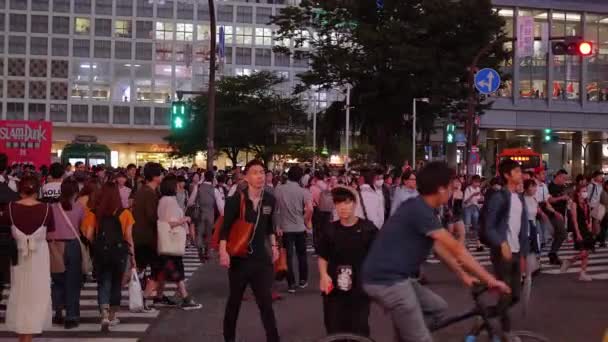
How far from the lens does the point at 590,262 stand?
17.4m

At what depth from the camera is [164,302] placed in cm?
1149

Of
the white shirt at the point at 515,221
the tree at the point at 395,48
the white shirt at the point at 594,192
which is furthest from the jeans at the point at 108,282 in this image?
the tree at the point at 395,48

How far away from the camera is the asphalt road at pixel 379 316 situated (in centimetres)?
916

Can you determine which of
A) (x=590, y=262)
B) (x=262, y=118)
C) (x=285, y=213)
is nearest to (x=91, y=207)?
(x=285, y=213)

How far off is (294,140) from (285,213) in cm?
4734

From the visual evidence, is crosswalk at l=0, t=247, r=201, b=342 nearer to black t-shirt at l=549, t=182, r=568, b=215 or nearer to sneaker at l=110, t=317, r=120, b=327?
sneaker at l=110, t=317, r=120, b=327

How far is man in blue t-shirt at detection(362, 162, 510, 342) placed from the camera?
17.3 feet

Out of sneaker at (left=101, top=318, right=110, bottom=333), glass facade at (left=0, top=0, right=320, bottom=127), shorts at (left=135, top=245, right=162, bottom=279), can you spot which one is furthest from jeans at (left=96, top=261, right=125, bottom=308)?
glass facade at (left=0, top=0, right=320, bottom=127)

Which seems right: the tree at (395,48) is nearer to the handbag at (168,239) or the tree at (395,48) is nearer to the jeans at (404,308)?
the handbag at (168,239)

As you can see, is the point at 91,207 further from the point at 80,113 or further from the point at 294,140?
the point at 80,113

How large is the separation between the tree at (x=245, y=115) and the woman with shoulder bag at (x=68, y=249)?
46777 millimetres

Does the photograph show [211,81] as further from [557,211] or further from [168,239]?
[168,239]

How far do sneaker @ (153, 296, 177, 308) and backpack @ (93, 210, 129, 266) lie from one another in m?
1.89

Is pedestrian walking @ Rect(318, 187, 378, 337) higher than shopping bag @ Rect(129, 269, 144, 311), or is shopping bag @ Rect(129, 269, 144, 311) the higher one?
pedestrian walking @ Rect(318, 187, 378, 337)
